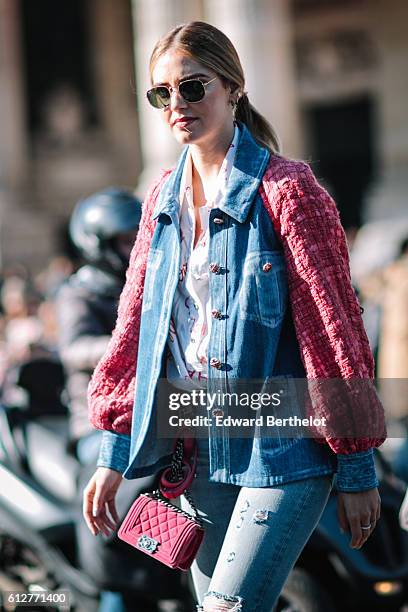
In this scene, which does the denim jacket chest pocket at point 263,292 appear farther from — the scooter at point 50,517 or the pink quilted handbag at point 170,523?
the scooter at point 50,517

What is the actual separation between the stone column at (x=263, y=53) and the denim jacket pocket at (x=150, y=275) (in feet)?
43.8

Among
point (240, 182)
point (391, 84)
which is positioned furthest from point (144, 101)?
point (240, 182)

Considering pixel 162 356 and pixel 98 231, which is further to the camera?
pixel 98 231

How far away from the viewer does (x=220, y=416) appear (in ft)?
8.03

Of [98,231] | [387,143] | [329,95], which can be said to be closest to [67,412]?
[98,231]

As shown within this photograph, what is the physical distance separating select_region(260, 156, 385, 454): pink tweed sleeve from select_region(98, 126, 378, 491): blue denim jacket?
0.04m

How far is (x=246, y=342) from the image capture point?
7.87ft

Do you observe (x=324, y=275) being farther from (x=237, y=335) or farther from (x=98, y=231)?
(x=98, y=231)

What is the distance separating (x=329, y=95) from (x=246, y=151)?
18979 millimetres

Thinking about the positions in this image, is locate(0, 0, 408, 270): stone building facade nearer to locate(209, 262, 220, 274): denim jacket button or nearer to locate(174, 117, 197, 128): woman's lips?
locate(174, 117, 197, 128): woman's lips

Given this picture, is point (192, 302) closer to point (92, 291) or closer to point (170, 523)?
point (170, 523)

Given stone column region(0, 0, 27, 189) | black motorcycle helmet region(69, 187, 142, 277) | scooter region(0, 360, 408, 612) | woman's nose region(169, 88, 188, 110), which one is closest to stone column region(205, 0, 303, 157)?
stone column region(0, 0, 27, 189)

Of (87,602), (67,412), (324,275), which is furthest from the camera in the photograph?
(67,412)

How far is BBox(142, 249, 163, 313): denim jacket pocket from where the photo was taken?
258 cm
